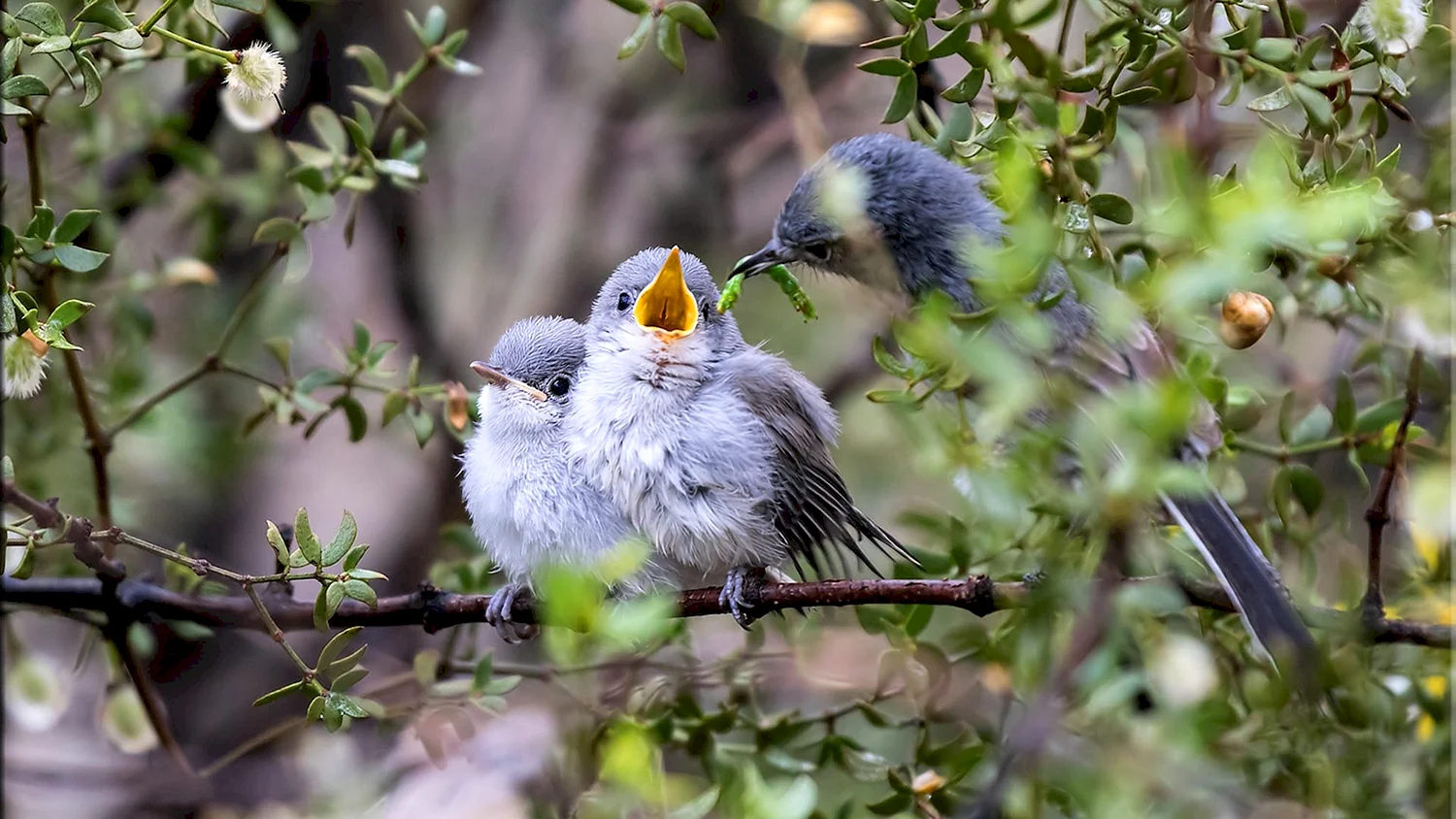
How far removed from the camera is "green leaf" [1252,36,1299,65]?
1.32 m

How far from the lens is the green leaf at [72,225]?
1297mm

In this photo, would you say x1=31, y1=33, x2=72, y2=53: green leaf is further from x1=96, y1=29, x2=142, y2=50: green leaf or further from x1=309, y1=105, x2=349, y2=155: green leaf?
x1=309, y1=105, x2=349, y2=155: green leaf

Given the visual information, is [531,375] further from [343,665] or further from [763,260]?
[343,665]

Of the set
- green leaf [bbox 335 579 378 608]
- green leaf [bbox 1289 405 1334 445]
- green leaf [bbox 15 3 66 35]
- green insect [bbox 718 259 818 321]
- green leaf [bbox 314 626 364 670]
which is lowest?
green leaf [bbox 314 626 364 670]

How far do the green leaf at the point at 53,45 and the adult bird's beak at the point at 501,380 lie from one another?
2.45 ft

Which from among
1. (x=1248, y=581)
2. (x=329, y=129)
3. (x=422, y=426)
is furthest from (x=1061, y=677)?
(x=329, y=129)

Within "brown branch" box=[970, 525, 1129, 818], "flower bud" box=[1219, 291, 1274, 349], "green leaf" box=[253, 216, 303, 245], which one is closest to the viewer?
"brown branch" box=[970, 525, 1129, 818]

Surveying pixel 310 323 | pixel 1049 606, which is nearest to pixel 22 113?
pixel 1049 606

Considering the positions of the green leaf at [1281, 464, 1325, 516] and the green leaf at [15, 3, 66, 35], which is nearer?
the green leaf at [15, 3, 66, 35]

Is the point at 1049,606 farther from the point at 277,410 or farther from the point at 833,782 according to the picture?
the point at 833,782

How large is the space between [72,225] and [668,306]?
2.64ft

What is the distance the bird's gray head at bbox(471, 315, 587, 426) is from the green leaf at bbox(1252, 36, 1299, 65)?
42.8 inches

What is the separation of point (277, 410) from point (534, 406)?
1.25ft

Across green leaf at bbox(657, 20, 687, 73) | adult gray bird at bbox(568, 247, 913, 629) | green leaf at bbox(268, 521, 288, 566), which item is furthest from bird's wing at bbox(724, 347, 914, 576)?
green leaf at bbox(268, 521, 288, 566)
